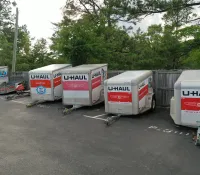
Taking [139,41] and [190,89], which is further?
[139,41]

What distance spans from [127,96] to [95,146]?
426cm

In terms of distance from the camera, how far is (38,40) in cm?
3975

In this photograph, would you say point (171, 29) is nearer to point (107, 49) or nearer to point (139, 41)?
point (139, 41)

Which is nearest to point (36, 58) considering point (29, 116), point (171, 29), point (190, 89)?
point (171, 29)

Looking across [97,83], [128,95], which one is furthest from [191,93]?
[97,83]

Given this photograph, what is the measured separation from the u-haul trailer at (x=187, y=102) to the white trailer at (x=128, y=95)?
239cm

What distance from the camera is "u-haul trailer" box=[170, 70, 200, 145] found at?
10398 millimetres

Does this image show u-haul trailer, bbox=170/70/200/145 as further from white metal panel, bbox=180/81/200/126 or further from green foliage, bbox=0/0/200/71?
green foliage, bbox=0/0/200/71

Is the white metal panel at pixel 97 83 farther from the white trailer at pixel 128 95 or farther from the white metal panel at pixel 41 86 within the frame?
the white metal panel at pixel 41 86

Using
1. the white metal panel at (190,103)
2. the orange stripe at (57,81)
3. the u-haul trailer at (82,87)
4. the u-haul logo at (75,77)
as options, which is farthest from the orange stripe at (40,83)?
the white metal panel at (190,103)

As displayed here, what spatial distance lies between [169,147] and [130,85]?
454cm

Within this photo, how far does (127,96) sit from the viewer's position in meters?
12.8

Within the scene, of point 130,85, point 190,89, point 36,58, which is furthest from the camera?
point 36,58

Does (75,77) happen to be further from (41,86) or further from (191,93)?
(191,93)
